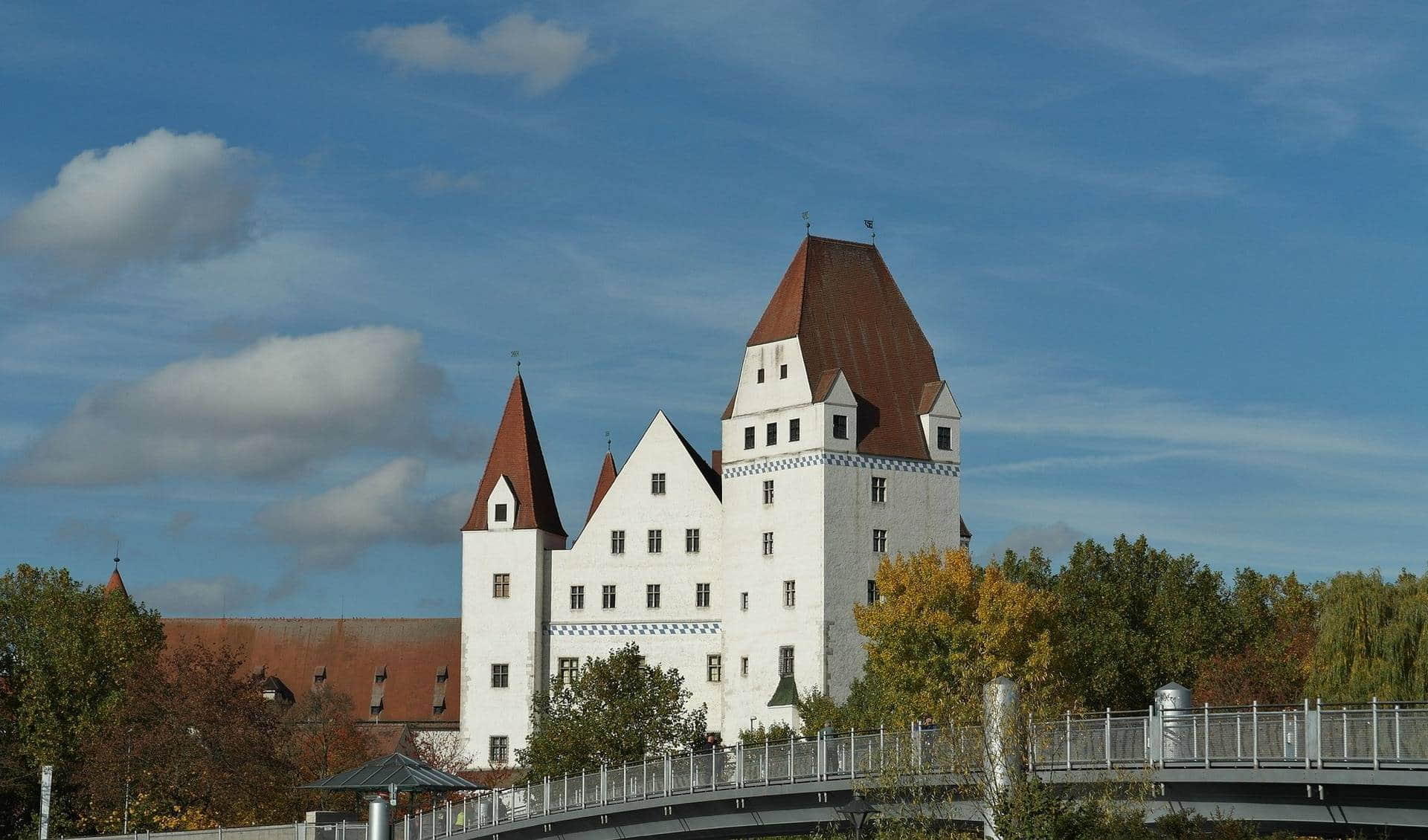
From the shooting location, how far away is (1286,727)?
126 ft

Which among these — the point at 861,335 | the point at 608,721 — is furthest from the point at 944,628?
the point at 861,335

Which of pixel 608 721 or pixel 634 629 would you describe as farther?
pixel 634 629

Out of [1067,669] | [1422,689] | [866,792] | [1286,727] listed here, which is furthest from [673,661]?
[1286,727]

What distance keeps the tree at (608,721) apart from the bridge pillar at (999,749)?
3171cm

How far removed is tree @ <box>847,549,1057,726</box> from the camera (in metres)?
78.8

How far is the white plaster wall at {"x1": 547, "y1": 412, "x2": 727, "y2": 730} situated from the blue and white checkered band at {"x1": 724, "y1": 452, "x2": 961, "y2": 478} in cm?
371

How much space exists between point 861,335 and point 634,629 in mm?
16488

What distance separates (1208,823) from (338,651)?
7989 centimetres

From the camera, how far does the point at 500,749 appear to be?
3922 inches

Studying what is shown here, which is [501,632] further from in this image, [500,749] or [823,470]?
[823,470]

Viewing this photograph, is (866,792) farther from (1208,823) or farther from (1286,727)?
(1286,727)

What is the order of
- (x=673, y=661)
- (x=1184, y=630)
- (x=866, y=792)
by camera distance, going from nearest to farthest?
(x=866, y=792) → (x=1184, y=630) → (x=673, y=661)

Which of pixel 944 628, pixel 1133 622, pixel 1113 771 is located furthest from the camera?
pixel 1133 622

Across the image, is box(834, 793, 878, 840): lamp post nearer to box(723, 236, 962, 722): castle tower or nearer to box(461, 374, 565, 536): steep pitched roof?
box(723, 236, 962, 722): castle tower
